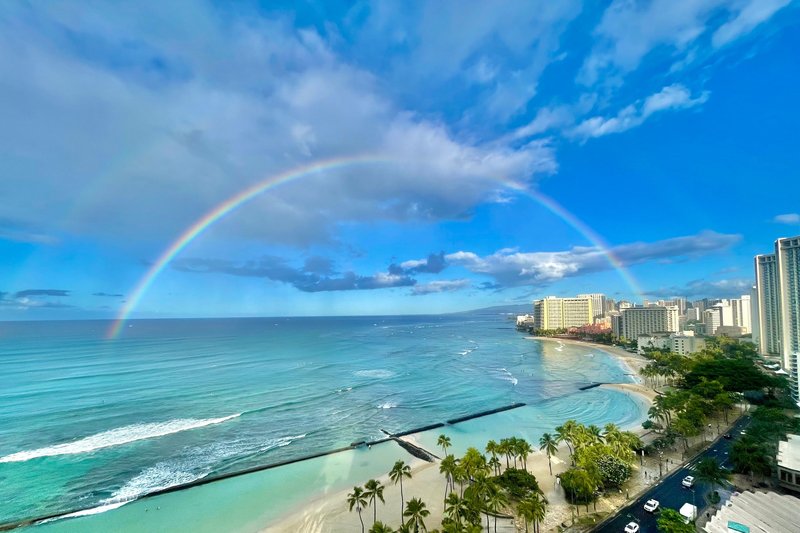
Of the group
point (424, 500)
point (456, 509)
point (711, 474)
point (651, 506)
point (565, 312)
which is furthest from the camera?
point (565, 312)

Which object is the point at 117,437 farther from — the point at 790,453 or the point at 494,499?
the point at 790,453

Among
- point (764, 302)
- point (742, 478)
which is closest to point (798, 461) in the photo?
point (742, 478)

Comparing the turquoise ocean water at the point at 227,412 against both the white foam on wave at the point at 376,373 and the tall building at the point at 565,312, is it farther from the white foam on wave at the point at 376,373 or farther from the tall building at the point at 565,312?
the tall building at the point at 565,312

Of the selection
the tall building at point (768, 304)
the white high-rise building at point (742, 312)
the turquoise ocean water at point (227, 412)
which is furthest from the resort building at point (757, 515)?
the white high-rise building at point (742, 312)

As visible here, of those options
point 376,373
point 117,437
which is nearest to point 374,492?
point 117,437

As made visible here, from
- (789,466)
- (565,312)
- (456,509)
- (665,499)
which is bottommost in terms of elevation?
(665,499)

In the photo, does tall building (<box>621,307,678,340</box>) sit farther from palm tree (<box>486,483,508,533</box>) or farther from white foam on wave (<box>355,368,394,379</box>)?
palm tree (<box>486,483,508,533</box>)

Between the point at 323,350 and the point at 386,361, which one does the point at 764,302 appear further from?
the point at 323,350
